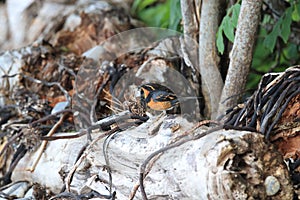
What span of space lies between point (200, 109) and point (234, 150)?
58cm

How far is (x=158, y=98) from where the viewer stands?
1.05m

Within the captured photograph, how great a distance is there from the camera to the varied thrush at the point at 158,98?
41.3 inches

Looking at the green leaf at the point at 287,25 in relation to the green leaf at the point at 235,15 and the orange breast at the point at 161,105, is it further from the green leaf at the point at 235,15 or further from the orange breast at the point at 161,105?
the orange breast at the point at 161,105

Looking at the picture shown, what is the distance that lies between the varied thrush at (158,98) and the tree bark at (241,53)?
0.16 meters

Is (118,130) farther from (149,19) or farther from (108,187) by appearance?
(149,19)

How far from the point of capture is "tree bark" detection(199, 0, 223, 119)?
1.30 m

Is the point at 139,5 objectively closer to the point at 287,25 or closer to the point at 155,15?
the point at 155,15

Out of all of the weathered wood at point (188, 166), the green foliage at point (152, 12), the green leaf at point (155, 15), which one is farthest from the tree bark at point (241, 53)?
the green leaf at point (155, 15)

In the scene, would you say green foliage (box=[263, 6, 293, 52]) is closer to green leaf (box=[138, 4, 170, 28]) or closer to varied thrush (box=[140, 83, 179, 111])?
varied thrush (box=[140, 83, 179, 111])

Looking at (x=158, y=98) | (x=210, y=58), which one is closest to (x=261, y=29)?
(x=210, y=58)

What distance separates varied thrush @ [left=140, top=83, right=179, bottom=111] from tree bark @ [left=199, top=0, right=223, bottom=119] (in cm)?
28

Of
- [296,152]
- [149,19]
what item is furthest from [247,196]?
[149,19]

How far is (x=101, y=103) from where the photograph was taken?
142 centimetres

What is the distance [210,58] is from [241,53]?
0.17m
